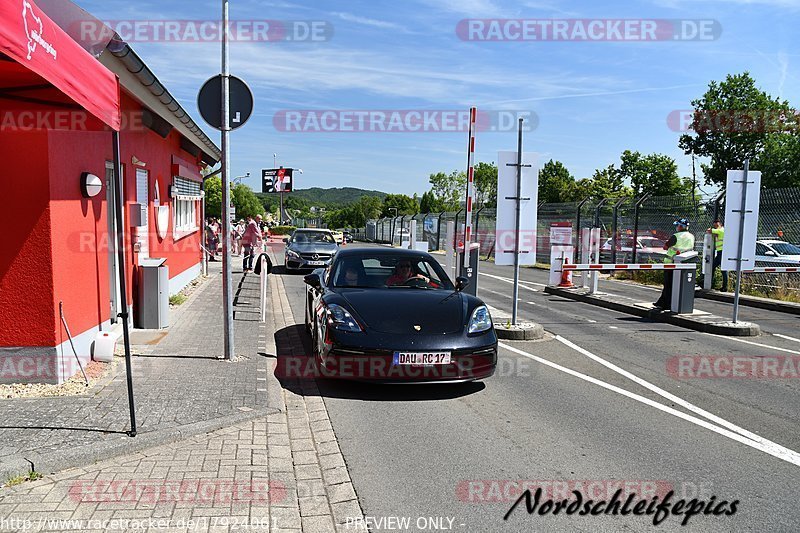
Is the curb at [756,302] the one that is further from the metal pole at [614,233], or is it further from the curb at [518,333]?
the curb at [518,333]

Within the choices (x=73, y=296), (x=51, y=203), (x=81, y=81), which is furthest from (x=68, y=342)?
(x=81, y=81)

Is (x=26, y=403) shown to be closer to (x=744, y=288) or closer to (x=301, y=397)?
(x=301, y=397)

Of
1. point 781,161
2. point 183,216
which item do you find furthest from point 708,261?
point 781,161

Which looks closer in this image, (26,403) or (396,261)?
(26,403)

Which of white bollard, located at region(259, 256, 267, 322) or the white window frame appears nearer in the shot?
white bollard, located at region(259, 256, 267, 322)

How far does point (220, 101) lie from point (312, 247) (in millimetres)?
14141

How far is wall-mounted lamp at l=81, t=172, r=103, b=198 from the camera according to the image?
6551 millimetres

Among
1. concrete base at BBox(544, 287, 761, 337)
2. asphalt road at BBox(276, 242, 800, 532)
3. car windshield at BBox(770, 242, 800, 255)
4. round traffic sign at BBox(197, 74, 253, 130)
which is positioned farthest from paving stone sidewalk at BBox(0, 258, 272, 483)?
car windshield at BBox(770, 242, 800, 255)

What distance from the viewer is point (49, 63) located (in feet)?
12.2

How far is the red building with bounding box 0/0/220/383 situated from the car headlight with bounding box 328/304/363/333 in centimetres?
215

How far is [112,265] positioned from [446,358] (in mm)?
4962

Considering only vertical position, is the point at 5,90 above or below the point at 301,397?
above

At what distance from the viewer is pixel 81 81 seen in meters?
4.16
